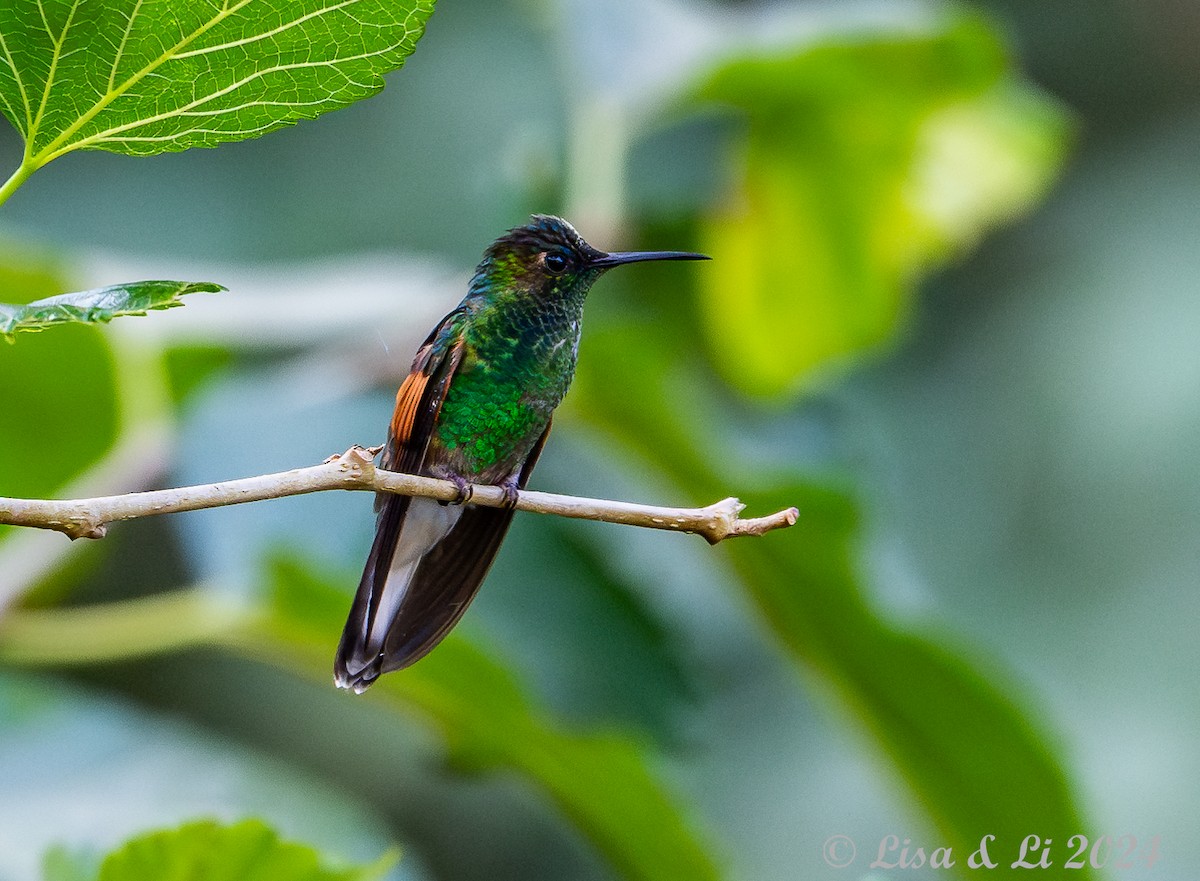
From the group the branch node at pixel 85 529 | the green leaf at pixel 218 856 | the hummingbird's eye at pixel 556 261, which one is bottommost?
the green leaf at pixel 218 856

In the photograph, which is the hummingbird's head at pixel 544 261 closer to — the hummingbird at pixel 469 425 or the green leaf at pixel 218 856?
the hummingbird at pixel 469 425

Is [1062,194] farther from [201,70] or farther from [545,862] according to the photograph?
[201,70]

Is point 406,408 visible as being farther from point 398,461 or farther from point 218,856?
point 218,856

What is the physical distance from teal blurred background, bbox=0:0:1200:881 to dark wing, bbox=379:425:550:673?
0.75 m

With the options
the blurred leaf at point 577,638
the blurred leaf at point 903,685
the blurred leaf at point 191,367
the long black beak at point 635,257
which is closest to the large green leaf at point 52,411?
the blurred leaf at point 191,367

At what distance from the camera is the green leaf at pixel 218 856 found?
95cm

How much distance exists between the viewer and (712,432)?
2.38 metres

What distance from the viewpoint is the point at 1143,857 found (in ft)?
11.6

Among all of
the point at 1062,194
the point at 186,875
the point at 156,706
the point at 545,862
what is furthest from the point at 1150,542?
the point at 186,875

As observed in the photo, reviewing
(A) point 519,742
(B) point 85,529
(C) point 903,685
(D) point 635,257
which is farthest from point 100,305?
(C) point 903,685

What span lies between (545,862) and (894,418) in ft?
7.29

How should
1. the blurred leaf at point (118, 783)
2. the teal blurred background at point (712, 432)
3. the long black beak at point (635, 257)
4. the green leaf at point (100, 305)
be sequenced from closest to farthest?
the green leaf at point (100, 305)
the long black beak at point (635, 257)
the teal blurred background at point (712, 432)
the blurred leaf at point (118, 783)

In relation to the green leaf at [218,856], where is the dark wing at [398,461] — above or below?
above

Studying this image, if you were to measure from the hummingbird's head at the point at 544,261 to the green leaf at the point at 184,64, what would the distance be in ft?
1.24
